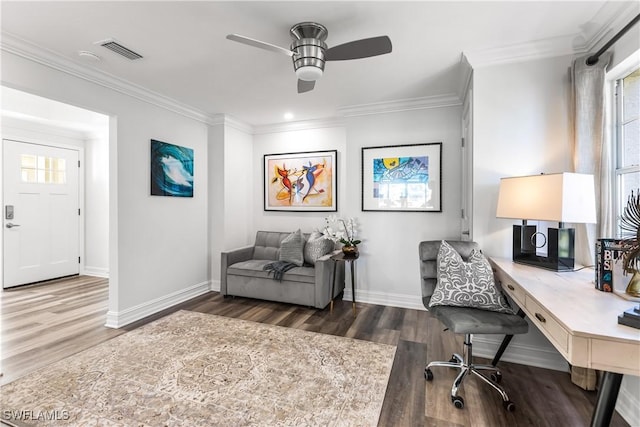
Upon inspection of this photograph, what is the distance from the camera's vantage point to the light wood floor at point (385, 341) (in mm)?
1773

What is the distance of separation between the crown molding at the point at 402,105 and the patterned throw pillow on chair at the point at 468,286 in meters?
2.14

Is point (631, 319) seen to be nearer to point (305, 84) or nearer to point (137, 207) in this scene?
point (305, 84)

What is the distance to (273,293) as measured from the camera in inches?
146

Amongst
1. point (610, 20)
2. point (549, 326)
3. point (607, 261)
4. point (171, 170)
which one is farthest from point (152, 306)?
point (610, 20)

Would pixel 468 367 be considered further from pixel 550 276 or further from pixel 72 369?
pixel 72 369

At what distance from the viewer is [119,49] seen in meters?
2.41

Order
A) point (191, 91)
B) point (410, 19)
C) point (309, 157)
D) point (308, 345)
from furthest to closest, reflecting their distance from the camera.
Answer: point (309, 157) < point (191, 91) < point (308, 345) < point (410, 19)

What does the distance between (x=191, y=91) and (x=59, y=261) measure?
3.85 m

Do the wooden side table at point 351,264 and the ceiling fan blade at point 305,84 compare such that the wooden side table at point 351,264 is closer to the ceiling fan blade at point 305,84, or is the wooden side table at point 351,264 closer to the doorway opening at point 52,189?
the ceiling fan blade at point 305,84

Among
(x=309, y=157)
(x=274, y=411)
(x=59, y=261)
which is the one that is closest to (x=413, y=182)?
(x=309, y=157)

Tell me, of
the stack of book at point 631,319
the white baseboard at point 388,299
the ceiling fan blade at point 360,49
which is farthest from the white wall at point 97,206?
the stack of book at point 631,319

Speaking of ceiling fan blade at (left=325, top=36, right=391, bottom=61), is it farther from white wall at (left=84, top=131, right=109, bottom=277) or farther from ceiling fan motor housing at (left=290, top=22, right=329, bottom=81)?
white wall at (left=84, top=131, right=109, bottom=277)

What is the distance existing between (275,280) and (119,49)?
275cm

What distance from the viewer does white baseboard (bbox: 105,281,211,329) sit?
301cm
